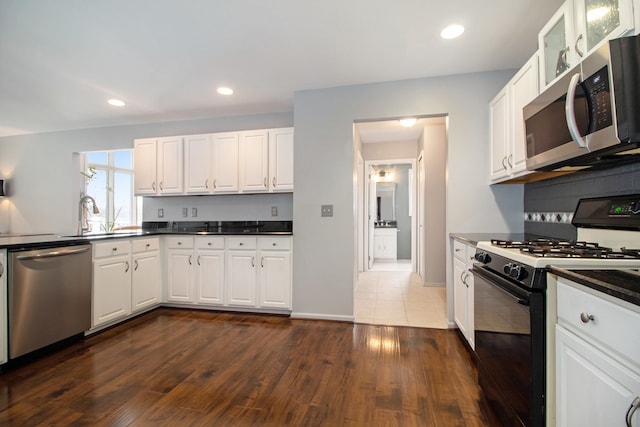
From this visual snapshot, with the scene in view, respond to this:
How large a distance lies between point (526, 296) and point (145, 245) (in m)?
3.37

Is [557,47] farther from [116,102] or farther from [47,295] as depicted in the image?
[116,102]

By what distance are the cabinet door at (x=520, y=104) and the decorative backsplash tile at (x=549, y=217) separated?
0.44 m

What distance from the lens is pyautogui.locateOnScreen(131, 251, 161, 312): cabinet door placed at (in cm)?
295

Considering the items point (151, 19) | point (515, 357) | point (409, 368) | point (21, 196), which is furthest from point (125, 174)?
point (515, 357)

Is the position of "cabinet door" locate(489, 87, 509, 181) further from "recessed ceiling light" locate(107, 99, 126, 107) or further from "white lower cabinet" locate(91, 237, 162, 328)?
"recessed ceiling light" locate(107, 99, 126, 107)

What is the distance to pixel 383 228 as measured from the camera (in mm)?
6699

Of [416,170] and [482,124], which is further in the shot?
[416,170]

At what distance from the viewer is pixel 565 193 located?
2041mm

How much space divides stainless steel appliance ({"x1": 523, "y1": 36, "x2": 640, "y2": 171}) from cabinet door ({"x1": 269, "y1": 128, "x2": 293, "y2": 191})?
7.47 feet

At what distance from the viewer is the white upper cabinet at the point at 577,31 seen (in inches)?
47.9

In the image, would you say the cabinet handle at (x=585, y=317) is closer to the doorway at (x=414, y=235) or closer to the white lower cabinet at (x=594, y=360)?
the white lower cabinet at (x=594, y=360)

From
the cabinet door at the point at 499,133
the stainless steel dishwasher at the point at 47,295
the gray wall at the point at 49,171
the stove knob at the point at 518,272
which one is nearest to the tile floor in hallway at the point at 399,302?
the cabinet door at the point at 499,133

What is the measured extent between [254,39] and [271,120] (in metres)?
1.58

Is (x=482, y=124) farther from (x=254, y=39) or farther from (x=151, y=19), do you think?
(x=151, y=19)
